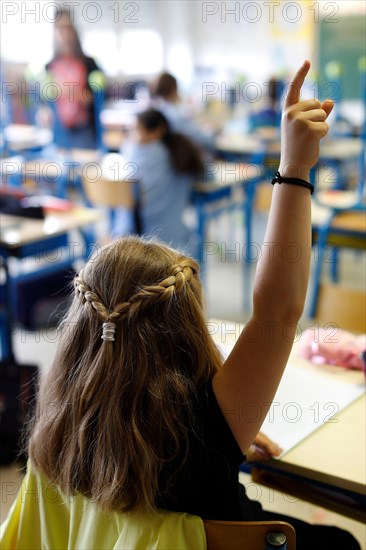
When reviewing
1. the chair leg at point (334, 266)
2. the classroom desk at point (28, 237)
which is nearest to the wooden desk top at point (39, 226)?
the classroom desk at point (28, 237)

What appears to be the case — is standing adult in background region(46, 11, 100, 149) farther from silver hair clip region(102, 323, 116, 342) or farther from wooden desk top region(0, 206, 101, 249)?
silver hair clip region(102, 323, 116, 342)

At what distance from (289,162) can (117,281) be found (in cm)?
29

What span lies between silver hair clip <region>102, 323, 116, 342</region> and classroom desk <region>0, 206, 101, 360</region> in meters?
1.65

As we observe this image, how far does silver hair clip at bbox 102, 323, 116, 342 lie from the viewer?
3.04 ft

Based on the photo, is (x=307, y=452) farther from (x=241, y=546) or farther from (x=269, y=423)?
(x=241, y=546)

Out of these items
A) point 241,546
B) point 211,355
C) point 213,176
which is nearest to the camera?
point 241,546

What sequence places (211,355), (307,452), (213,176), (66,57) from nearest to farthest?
(211,355) → (307,452) → (213,176) → (66,57)

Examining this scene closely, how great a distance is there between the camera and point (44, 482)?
3.37 ft

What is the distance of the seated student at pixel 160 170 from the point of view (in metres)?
3.51

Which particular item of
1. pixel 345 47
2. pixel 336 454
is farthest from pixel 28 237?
pixel 345 47

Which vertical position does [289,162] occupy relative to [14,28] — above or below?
below

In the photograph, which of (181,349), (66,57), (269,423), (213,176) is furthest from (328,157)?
(181,349)

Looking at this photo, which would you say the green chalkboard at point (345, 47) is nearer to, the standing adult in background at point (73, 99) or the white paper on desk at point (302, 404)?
the standing adult in background at point (73, 99)

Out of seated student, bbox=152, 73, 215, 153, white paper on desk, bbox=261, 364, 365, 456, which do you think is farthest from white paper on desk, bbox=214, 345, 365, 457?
seated student, bbox=152, 73, 215, 153
